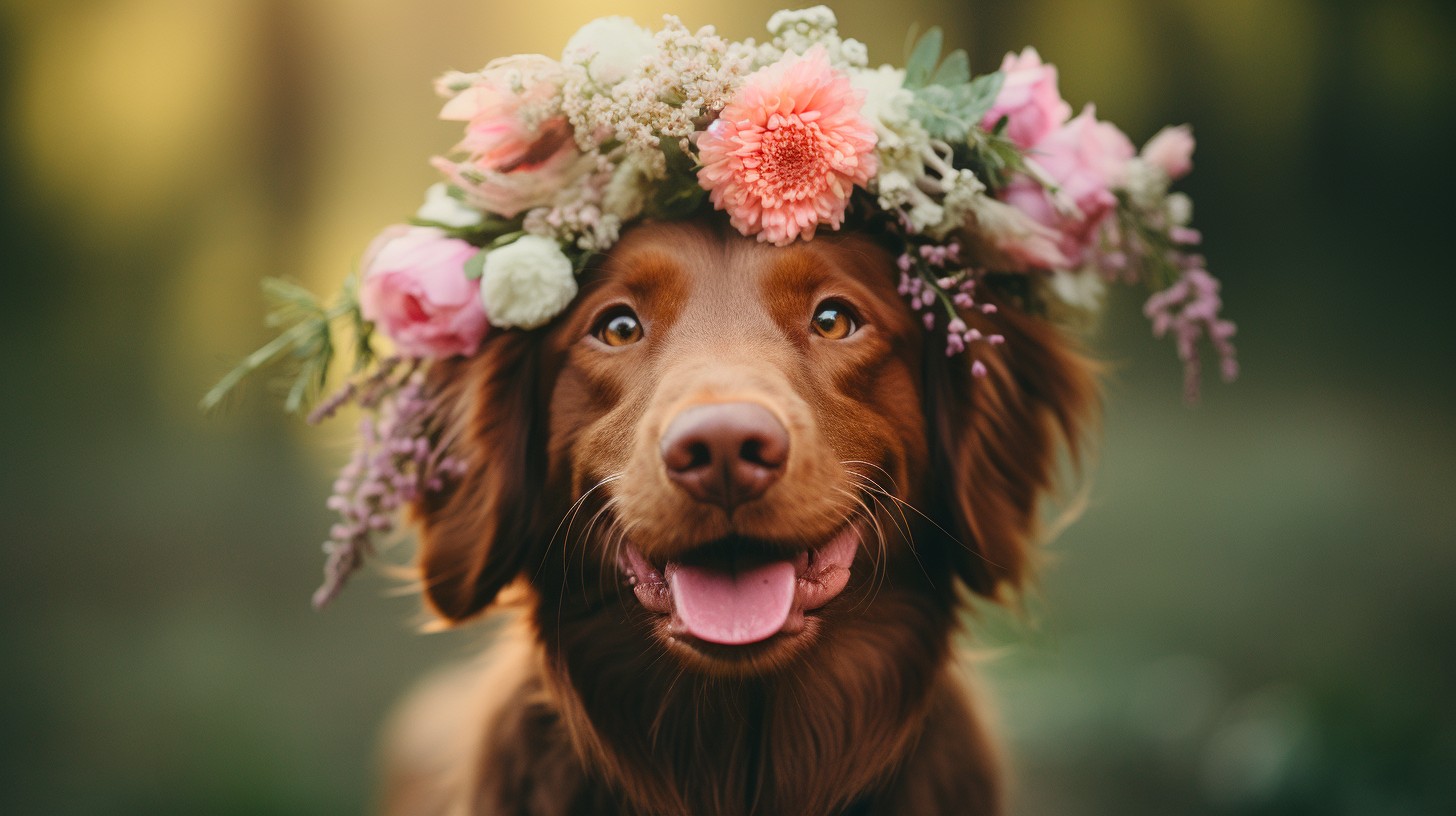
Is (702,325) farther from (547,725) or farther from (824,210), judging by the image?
(547,725)

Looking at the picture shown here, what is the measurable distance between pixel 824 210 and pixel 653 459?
58 centimetres

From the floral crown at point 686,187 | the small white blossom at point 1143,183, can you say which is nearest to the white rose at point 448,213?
the floral crown at point 686,187

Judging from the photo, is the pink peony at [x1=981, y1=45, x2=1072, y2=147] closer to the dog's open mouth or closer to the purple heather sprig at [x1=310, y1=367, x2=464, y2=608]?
the dog's open mouth

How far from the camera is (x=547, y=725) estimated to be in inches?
87.0

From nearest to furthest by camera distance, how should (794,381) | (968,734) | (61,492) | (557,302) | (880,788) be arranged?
(794,381) → (557,302) → (880,788) → (968,734) → (61,492)

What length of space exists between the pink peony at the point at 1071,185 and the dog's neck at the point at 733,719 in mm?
836

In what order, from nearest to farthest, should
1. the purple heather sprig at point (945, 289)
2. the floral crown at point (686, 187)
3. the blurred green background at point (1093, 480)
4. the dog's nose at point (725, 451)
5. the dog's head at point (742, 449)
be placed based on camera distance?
the dog's nose at point (725, 451), the dog's head at point (742, 449), the floral crown at point (686, 187), the purple heather sprig at point (945, 289), the blurred green background at point (1093, 480)

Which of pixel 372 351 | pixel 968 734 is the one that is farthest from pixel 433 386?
pixel 968 734

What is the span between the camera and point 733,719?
201 centimetres

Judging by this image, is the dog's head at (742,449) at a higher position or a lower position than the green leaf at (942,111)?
lower

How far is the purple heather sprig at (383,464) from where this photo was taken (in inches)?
81.0

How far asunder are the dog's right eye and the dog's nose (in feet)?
1.37

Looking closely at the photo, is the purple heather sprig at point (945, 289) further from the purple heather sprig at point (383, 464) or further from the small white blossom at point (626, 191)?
the purple heather sprig at point (383, 464)

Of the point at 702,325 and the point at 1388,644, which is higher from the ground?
the point at 702,325
